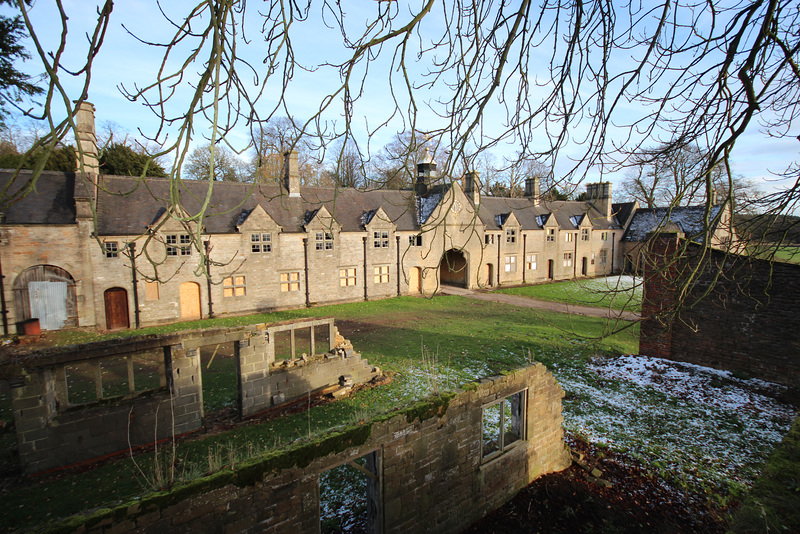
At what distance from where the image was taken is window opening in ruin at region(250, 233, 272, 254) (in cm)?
2284

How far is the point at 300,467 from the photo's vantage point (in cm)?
515

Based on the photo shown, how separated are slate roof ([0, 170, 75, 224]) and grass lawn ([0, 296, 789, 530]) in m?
14.5

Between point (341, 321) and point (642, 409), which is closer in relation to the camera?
point (642, 409)

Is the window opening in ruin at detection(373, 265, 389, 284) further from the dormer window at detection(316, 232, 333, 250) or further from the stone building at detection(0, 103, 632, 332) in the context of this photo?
the dormer window at detection(316, 232, 333, 250)

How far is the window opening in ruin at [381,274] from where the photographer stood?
27.5 meters

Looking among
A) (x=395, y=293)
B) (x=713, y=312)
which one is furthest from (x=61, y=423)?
(x=395, y=293)

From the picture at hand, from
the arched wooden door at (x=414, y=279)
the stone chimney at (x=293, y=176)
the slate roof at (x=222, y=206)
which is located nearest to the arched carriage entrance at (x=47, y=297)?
the slate roof at (x=222, y=206)

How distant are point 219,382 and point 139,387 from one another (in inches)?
87.0

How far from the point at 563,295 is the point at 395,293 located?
12.9m

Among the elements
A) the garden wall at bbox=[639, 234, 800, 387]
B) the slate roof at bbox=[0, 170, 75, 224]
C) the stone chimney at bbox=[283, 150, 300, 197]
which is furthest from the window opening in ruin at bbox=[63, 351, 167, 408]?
the garden wall at bbox=[639, 234, 800, 387]

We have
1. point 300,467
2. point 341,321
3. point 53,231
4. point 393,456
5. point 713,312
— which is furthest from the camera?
point 341,321

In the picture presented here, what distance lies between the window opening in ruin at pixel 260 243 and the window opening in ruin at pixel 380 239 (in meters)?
7.03

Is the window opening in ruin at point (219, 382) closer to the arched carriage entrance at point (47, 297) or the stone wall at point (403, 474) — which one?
the stone wall at point (403, 474)

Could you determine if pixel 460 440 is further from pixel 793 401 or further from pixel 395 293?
pixel 395 293
